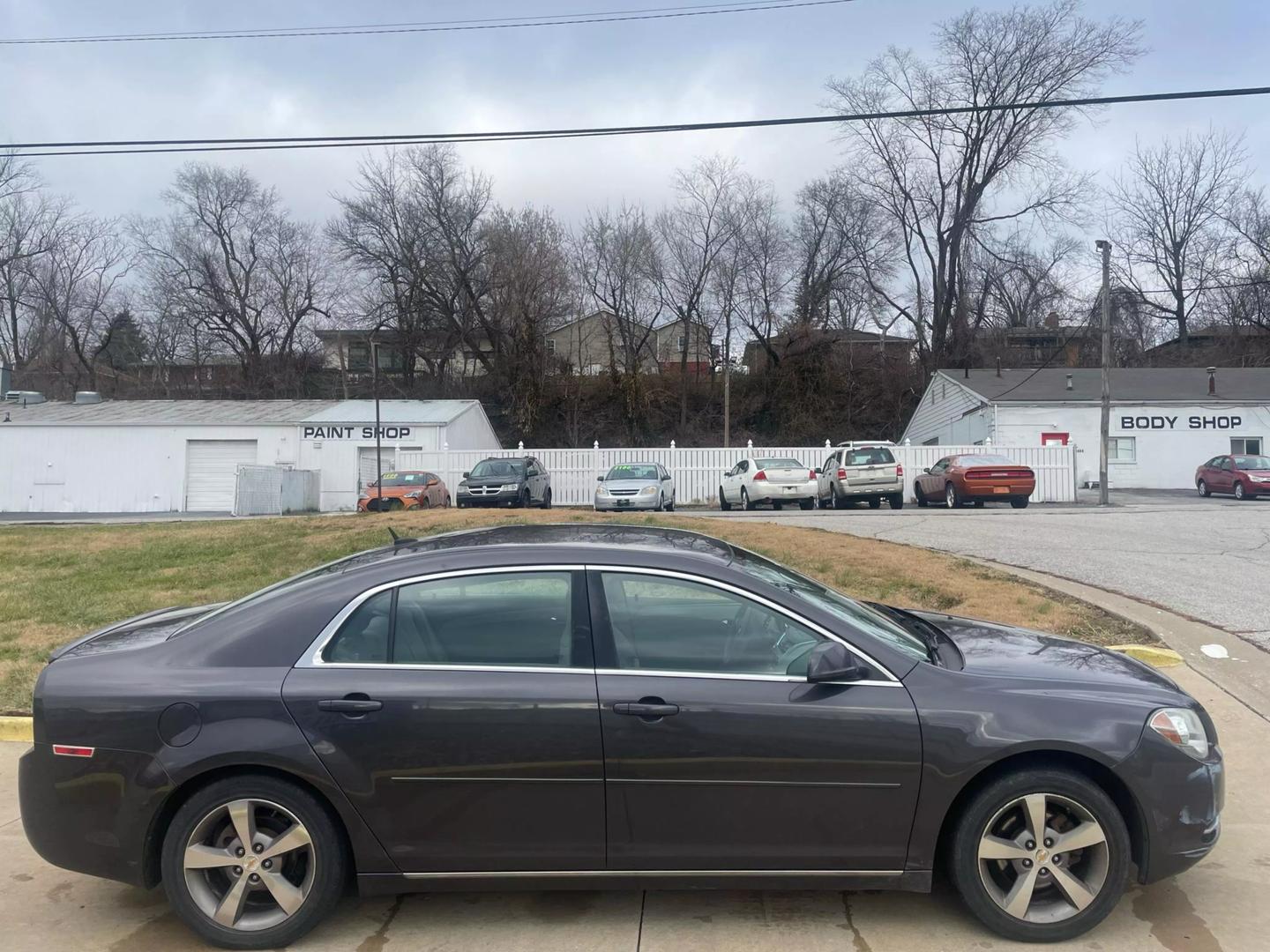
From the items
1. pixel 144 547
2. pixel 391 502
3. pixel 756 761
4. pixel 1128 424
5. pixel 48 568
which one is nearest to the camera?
pixel 756 761

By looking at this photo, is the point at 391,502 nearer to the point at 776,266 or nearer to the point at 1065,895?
the point at 1065,895

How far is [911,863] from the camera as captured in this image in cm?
346

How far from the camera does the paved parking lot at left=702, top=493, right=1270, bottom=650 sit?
371 inches

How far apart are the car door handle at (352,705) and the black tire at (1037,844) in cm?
220

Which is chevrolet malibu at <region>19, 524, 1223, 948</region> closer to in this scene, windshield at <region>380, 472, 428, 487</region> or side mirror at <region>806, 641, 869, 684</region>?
side mirror at <region>806, 641, 869, 684</region>

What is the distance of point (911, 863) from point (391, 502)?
22.5m

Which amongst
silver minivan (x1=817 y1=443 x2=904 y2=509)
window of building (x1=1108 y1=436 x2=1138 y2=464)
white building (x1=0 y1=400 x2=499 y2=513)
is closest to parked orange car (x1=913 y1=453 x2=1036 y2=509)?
silver minivan (x1=817 y1=443 x2=904 y2=509)

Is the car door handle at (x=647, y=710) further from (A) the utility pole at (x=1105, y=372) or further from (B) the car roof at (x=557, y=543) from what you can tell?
(A) the utility pole at (x=1105, y=372)

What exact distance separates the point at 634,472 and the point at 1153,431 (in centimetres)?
2130

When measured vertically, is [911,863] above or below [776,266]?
below

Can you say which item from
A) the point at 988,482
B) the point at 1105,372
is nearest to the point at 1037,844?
the point at 988,482

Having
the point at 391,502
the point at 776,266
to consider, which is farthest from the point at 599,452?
the point at 776,266

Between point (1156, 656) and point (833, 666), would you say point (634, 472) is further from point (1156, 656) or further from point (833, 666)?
point (833, 666)

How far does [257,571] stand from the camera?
1091 centimetres
